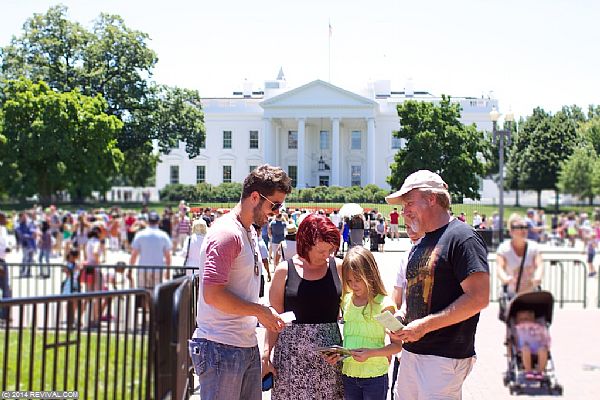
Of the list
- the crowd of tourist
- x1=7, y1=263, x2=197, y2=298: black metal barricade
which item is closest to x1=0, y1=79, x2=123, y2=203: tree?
the crowd of tourist

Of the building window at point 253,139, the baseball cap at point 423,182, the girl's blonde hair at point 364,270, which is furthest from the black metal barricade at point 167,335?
the building window at point 253,139

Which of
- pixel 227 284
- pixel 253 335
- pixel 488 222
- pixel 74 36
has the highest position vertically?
pixel 74 36

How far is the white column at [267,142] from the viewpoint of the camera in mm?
6617

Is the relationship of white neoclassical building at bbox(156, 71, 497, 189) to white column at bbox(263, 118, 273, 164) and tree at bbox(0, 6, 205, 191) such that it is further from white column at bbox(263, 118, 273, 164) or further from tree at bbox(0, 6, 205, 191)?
tree at bbox(0, 6, 205, 191)

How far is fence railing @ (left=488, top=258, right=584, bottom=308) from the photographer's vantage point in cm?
306

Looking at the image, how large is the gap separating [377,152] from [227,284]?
8.52 feet

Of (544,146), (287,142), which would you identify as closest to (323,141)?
(287,142)

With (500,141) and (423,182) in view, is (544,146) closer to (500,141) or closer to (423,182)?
(500,141)

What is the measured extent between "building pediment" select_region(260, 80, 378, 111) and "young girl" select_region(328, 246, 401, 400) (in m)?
1.99

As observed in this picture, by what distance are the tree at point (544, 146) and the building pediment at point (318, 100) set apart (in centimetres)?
281

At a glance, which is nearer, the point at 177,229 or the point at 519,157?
the point at 519,157

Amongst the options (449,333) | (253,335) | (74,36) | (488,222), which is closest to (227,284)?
(253,335)

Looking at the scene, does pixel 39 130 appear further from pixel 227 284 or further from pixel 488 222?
pixel 488 222

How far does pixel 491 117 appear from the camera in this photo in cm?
361
